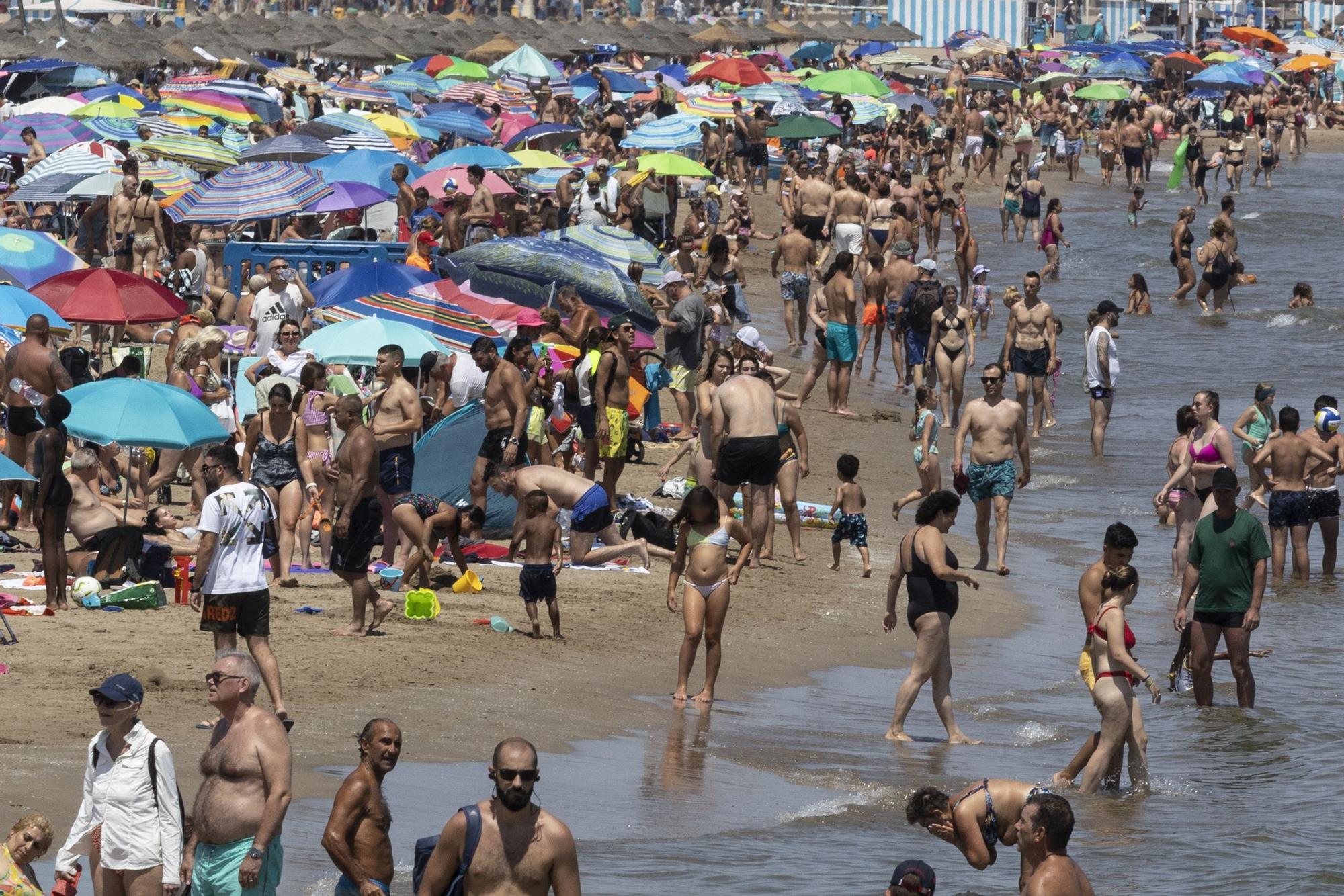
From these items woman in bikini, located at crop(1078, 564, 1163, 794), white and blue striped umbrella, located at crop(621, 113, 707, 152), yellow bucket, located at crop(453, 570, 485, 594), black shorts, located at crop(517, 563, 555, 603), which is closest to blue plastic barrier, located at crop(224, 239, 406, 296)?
yellow bucket, located at crop(453, 570, 485, 594)

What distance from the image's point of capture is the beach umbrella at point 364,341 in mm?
12570

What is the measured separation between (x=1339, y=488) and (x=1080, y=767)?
9.55 meters

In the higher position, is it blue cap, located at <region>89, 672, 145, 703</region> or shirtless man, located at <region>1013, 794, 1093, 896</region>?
blue cap, located at <region>89, 672, 145, 703</region>

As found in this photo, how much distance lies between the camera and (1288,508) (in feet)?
42.8

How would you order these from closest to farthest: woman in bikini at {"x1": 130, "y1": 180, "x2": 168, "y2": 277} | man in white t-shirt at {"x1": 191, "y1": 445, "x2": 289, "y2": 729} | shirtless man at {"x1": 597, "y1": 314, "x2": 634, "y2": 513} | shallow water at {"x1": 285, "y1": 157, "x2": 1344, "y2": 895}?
1. shallow water at {"x1": 285, "y1": 157, "x2": 1344, "y2": 895}
2. man in white t-shirt at {"x1": 191, "y1": 445, "x2": 289, "y2": 729}
3. shirtless man at {"x1": 597, "y1": 314, "x2": 634, "y2": 513}
4. woman in bikini at {"x1": 130, "y1": 180, "x2": 168, "y2": 277}

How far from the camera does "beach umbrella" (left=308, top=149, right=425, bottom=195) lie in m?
20.5

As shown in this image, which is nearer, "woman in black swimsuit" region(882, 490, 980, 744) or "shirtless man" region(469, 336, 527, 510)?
"woman in black swimsuit" region(882, 490, 980, 744)

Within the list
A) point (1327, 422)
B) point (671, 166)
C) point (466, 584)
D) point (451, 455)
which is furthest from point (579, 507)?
point (671, 166)

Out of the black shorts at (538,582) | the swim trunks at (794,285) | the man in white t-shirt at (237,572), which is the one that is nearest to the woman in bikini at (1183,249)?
the swim trunks at (794,285)

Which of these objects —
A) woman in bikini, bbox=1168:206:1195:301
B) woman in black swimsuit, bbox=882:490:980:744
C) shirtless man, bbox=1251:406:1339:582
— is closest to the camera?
woman in black swimsuit, bbox=882:490:980:744

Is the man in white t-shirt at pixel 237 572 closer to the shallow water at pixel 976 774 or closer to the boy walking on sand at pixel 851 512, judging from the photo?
the shallow water at pixel 976 774

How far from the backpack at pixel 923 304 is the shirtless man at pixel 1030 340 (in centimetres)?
72

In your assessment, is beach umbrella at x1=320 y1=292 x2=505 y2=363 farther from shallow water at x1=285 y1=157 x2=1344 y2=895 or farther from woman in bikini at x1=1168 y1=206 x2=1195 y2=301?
woman in bikini at x1=1168 y1=206 x2=1195 y2=301

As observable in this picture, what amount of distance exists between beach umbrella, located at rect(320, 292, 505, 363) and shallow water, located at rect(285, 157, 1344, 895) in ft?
10.7
